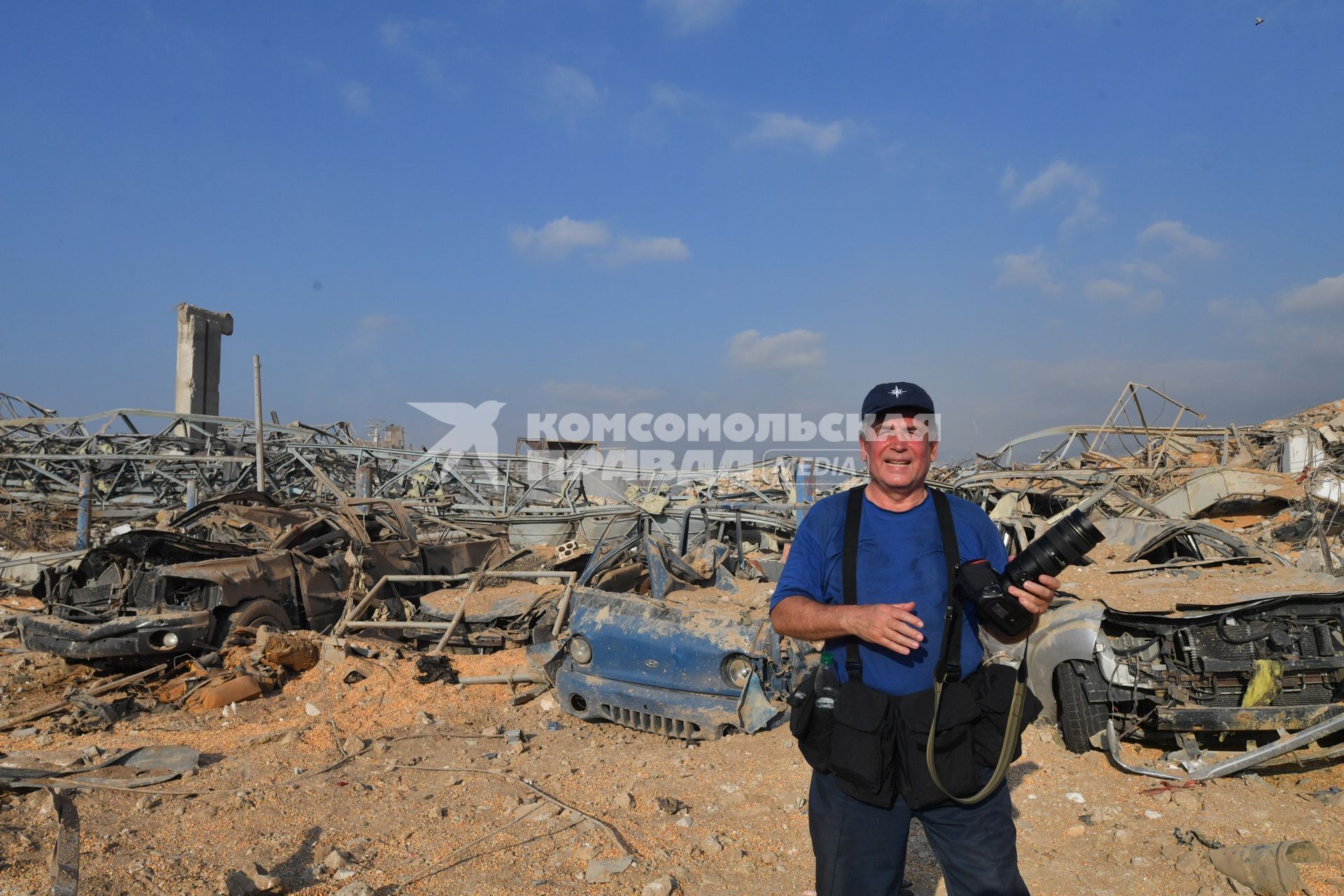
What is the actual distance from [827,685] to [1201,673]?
10.3 feet

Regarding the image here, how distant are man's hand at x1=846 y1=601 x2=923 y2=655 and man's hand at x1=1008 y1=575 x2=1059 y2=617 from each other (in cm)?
24

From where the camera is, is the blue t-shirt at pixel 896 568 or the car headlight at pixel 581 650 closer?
the blue t-shirt at pixel 896 568

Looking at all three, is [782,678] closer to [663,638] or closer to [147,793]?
[663,638]

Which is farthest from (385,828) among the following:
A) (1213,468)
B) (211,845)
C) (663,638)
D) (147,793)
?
(1213,468)

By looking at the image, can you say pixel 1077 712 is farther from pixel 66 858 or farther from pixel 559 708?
pixel 66 858

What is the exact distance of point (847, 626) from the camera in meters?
1.97

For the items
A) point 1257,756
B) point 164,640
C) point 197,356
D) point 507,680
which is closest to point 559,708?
point 507,680

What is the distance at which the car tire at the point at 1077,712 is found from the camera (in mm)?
4270

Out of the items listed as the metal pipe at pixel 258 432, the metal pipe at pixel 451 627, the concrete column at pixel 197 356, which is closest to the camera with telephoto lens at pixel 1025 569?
the metal pipe at pixel 451 627

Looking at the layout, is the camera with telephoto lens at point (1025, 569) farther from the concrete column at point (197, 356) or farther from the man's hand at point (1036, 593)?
the concrete column at point (197, 356)

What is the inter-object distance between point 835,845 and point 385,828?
2.54m

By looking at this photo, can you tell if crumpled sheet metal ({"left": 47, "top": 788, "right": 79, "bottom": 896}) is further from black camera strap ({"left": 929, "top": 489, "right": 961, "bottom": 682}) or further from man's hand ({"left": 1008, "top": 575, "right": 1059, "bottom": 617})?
man's hand ({"left": 1008, "top": 575, "right": 1059, "bottom": 617})

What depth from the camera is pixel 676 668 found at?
4.95m

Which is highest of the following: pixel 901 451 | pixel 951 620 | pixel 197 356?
pixel 197 356
